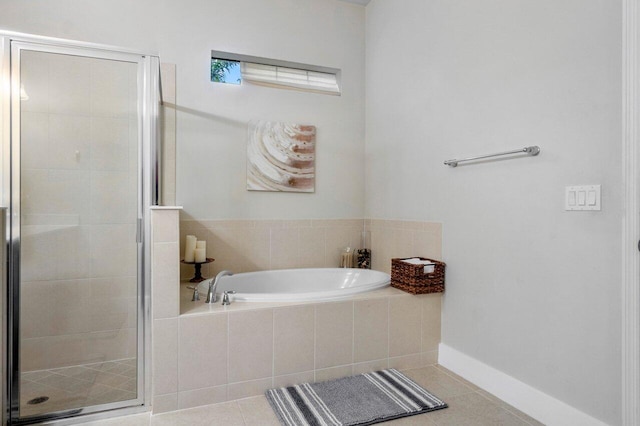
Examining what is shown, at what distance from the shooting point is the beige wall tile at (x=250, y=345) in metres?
1.93

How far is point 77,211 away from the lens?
179 cm

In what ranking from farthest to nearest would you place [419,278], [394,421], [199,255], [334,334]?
[199,255] < [419,278] < [334,334] < [394,421]

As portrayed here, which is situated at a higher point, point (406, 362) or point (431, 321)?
point (431, 321)

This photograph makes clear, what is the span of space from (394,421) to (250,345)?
0.80 meters

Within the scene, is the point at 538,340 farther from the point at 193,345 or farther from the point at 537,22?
the point at 193,345

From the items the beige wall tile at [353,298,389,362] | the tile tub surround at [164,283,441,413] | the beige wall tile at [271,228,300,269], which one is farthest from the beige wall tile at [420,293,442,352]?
the beige wall tile at [271,228,300,269]

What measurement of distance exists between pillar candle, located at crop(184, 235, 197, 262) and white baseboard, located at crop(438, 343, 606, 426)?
1.81m

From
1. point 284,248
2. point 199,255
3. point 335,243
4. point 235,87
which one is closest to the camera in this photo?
point 199,255

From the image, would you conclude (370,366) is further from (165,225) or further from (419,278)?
(165,225)

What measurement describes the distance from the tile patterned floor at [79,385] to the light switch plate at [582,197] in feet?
7.10

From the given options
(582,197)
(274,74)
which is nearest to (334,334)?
(582,197)

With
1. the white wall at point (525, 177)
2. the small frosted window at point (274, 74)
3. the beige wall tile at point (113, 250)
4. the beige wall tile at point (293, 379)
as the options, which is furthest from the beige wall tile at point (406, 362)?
the small frosted window at point (274, 74)

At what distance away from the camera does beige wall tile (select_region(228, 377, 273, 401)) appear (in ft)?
6.37

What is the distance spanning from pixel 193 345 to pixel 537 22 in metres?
2.28
